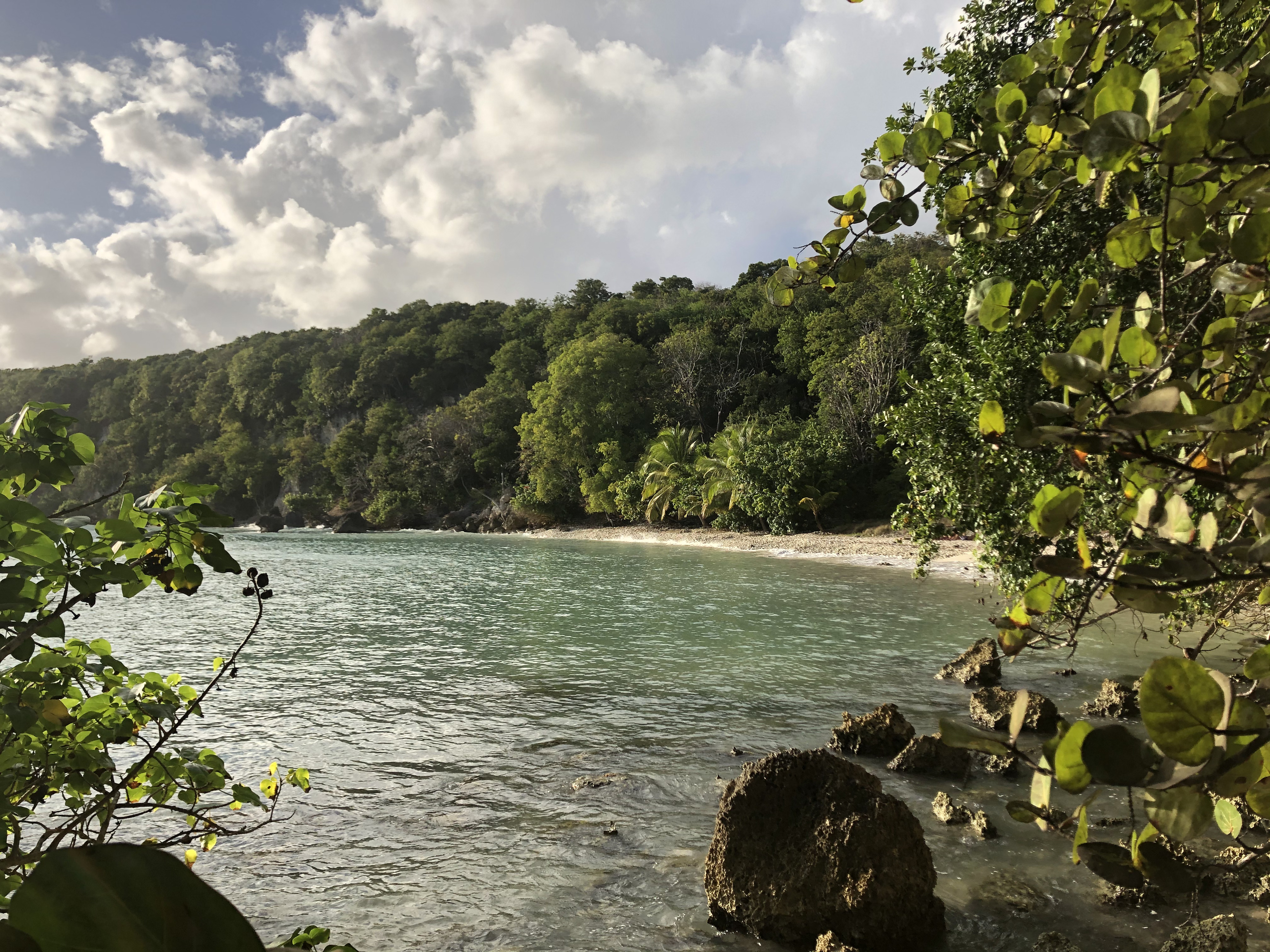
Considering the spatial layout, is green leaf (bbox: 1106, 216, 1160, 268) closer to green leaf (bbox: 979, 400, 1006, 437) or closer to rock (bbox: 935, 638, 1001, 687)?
green leaf (bbox: 979, 400, 1006, 437)

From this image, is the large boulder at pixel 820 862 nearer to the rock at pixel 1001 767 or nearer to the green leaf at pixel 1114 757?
the rock at pixel 1001 767

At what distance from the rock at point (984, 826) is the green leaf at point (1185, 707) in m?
4.60

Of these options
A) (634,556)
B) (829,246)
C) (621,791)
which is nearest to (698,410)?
(634,556)

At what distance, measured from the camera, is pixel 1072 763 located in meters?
0.82

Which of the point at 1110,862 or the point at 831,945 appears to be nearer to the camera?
the point at 1110,862

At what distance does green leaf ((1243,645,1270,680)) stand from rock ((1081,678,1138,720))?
670 cm

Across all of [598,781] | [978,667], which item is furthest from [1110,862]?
[978,667]

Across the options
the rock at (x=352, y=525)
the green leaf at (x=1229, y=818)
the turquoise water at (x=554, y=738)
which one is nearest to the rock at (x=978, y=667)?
the turquoise water at (x=554, y=738)

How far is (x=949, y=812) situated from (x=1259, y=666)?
172 inches

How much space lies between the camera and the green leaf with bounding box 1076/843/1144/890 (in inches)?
37.8

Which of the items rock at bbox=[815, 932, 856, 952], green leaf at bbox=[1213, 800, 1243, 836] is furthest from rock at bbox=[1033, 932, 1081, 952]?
green leaf at bbox=[1213, 800, 1243, 836]

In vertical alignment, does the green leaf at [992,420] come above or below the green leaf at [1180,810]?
above

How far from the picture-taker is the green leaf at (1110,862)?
96cm

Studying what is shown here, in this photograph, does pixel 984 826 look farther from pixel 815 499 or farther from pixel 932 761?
pixel 815 499
